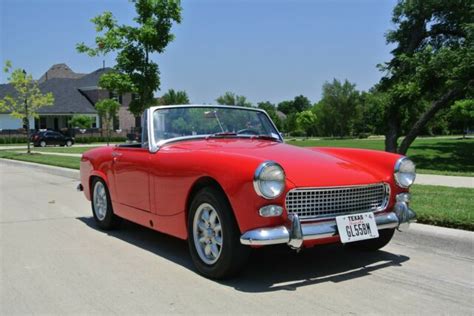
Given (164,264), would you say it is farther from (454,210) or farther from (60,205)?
(60,205)

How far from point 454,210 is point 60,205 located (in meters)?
6.51

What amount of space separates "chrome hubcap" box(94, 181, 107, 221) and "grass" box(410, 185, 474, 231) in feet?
13.0

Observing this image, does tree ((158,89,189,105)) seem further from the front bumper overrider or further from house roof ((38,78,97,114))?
the front bumper overrider

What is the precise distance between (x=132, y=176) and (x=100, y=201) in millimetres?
1359

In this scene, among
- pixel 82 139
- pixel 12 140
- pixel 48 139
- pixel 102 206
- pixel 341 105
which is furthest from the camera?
pixel 341 105

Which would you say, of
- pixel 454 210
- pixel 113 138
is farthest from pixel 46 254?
Result: pixel 113 138

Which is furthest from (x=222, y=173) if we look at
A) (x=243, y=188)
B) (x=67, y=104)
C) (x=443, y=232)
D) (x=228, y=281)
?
(x=67, y=104)

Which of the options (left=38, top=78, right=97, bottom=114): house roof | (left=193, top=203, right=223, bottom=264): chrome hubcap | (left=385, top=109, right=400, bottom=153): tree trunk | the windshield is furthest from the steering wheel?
(left=38, top=78, right=97, bottom=114): house roof

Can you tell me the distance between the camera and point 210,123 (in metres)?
5.77

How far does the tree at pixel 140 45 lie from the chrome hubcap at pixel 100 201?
9535 mm

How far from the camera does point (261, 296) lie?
3918 mm

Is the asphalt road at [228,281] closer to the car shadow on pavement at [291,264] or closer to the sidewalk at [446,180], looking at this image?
the car shadow on pavement at [291,264]

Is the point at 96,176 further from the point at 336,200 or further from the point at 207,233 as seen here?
the point at 336,200

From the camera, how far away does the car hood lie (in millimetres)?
4184
